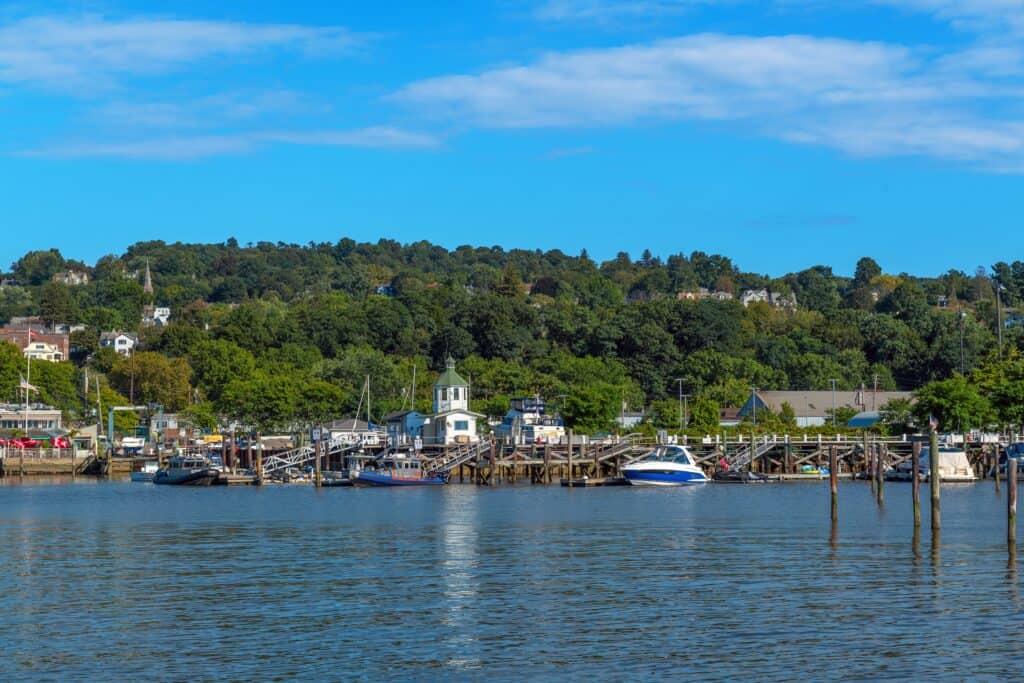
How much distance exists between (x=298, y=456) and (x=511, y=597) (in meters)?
86.8

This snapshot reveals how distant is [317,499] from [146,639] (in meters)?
61.2

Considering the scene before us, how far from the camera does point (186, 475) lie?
129875 mm

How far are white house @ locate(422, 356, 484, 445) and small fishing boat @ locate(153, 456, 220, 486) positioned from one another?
65.3ft

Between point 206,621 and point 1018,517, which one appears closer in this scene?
point 206,621

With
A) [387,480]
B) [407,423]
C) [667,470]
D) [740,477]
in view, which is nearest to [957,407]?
[740,477]

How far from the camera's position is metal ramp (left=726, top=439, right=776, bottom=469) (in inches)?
4889

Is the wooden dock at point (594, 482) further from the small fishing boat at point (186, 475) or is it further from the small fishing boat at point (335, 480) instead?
the small fishing boat at point (186, 475)

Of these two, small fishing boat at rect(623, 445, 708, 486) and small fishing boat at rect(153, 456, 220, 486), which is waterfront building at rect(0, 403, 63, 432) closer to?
small fishing boat at rect(153, 456, 220, 486)

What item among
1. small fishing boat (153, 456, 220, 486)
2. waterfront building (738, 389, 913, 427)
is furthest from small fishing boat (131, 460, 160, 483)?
waterfront building (738, 389, 913, 427)

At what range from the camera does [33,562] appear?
2345 inches

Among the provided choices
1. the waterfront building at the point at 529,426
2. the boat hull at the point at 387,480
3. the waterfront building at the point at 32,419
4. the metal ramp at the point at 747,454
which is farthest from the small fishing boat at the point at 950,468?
the waterfront building at the point at 32,419

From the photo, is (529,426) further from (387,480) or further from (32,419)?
(32,419)

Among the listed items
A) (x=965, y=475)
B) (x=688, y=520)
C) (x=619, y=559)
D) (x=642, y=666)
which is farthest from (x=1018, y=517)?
(x=642, y=666)

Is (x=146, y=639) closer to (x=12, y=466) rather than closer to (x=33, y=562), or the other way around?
(x=33, y=562)
